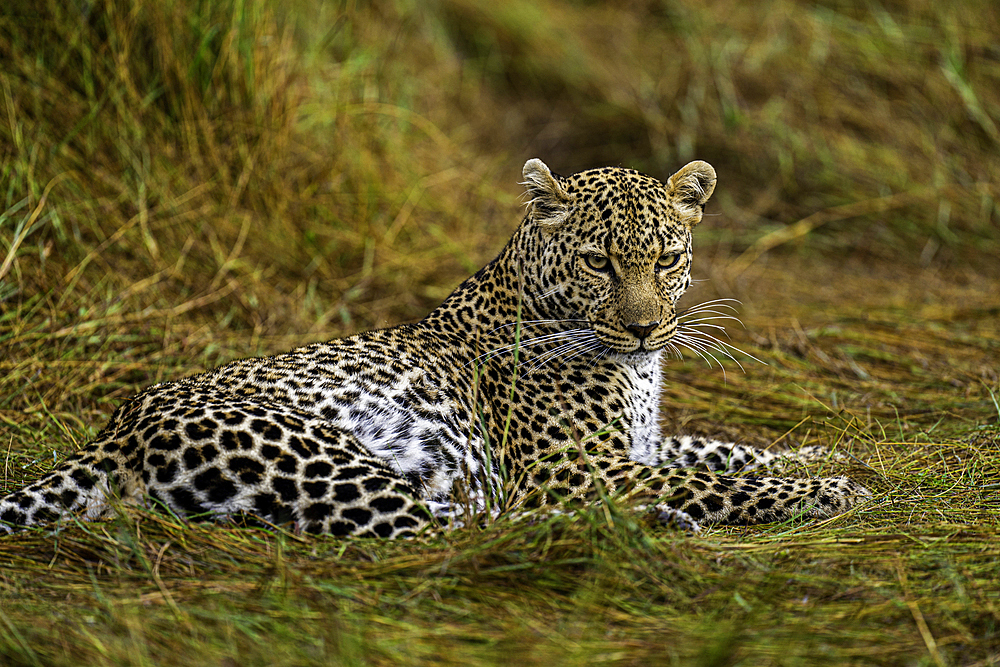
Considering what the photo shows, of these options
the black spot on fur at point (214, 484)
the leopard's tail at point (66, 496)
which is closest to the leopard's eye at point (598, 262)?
the black spot on fur at point (214, 484)

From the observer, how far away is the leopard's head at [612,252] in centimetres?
516

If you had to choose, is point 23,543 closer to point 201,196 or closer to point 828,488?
point 828,488

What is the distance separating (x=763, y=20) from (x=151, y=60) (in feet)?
24.0

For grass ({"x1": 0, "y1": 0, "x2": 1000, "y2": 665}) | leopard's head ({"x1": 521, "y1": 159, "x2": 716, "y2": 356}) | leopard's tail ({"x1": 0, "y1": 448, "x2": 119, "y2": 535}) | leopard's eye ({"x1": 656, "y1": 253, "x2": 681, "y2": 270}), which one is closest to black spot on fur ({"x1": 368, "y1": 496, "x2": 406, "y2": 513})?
grass ({"x1": 0, "y1": 0, "x2": 1000, "y2": 665})

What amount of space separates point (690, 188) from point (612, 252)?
0.66m

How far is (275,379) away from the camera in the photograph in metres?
4.87

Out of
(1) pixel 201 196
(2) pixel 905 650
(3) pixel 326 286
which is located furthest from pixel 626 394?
(1) pixel 201 196

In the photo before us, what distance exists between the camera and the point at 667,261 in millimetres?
5309

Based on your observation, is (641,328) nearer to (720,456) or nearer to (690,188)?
(690,188)

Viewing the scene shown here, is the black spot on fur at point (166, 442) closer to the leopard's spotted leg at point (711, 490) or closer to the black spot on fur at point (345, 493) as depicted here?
the black spot on fur at point (345, 493)

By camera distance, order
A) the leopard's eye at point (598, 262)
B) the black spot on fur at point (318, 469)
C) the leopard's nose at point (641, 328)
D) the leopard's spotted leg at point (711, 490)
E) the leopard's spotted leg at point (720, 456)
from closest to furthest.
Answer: the black spot on fur at point (318, 469) → the leopard's spotted leg at point (711, 490) → the leopard's nose at point (641, 328) → the leopard's eye at point (598, 262) → the leopard's spotted leg at point (720, 456)

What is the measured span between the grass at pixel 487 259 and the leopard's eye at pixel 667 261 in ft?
3.90

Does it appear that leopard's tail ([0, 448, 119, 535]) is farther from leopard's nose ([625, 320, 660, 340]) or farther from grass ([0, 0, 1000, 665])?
leopard's nose ([625, 320, 660, 340])

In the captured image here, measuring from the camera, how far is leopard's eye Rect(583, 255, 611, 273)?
521cm
